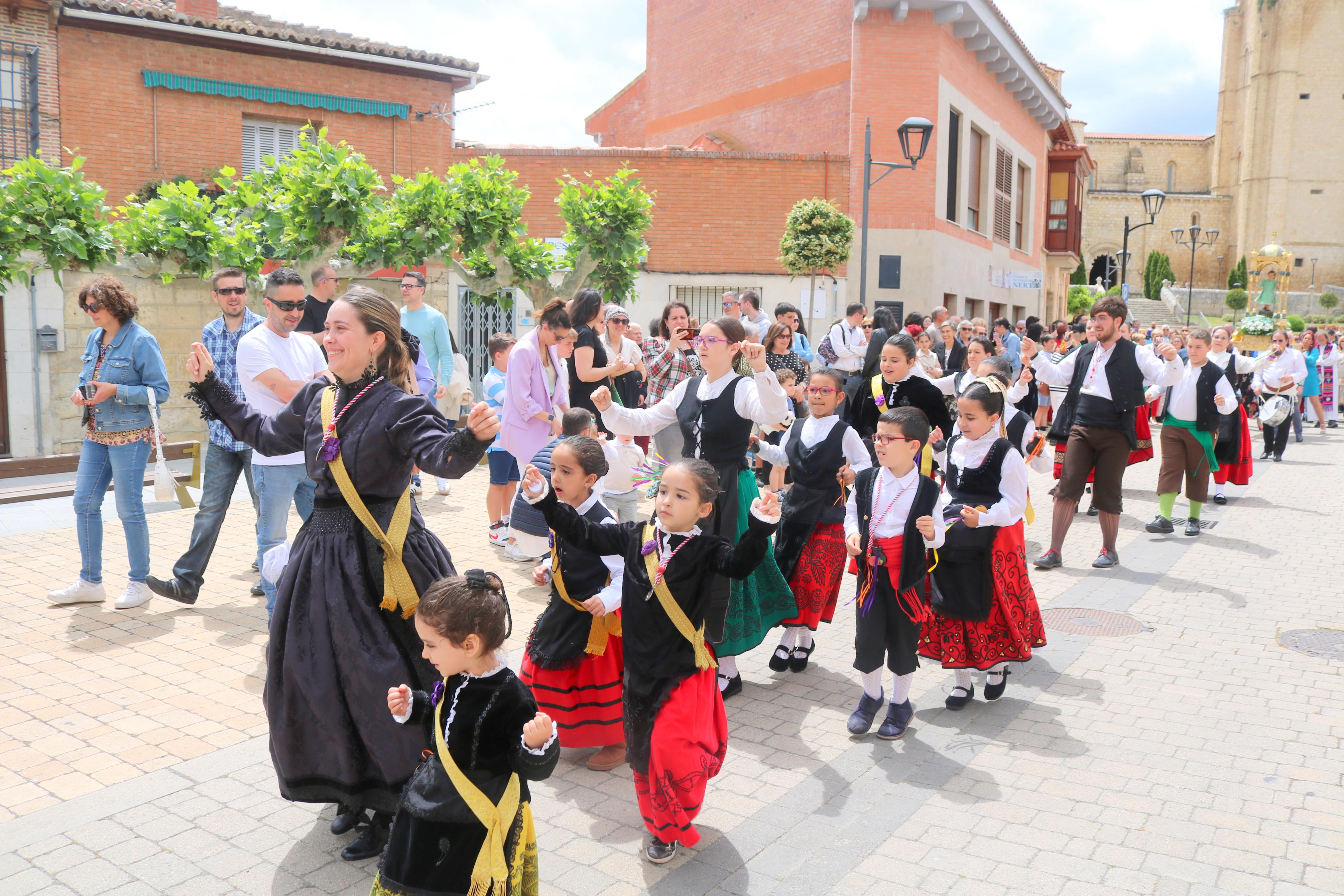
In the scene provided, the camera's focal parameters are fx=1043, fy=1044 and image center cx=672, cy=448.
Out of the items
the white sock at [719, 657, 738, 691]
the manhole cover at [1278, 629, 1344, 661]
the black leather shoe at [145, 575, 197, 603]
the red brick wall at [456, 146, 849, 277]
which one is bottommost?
the manhole cover at [1278, 629, 1344, 661]

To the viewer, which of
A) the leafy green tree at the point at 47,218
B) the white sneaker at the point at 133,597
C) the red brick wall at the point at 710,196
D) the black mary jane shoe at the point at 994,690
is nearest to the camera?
the black mary jane shoe at the point at 994,690

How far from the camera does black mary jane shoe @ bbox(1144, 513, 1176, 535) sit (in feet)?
32.5

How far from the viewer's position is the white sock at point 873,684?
4.95 meters

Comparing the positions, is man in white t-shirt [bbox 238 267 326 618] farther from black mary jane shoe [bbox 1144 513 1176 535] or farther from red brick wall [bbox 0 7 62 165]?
red brick wall [bbox 0 7 62 165]

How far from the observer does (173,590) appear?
640 cm

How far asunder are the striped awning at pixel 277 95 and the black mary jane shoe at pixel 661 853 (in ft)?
61.2

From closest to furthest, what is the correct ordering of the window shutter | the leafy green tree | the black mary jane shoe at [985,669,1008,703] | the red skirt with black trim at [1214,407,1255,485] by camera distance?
the black mary jane shoe at [985,669,1008,703], the leafy green tree, the red skirt with black trim at [1214,407,1255,485], the window shutter

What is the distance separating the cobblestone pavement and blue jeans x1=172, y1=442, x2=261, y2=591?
0.92ft

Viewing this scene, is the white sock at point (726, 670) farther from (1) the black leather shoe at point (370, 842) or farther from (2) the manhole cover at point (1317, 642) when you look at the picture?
(2) the manhole cover at point (1317, 642)

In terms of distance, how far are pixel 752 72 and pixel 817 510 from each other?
2208 centimetres

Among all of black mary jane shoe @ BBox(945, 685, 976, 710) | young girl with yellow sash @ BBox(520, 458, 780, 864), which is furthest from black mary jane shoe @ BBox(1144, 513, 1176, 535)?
young girl with yellow sash @ BBox(520, 458, 780, 864)

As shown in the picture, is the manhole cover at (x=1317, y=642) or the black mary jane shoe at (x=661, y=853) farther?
the manhole cover at (x=1317, y=642)

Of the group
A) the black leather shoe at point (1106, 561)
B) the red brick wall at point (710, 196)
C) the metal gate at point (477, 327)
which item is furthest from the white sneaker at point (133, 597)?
→ the red brick wall at point (710, 196)

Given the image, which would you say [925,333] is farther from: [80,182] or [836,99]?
[836,99]
